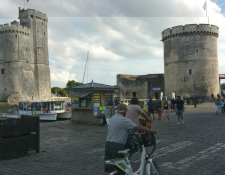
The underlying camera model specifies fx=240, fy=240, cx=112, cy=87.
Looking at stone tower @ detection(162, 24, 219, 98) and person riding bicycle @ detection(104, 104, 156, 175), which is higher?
stone tower @ detection(162, 24, 219, 98)

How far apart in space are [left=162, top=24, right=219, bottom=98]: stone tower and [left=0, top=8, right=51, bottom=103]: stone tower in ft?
113

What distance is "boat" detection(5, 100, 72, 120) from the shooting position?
78.9 ft

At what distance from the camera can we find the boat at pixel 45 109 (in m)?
24.1

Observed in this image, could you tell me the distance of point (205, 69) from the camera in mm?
46688

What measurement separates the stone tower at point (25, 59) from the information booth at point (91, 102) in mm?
47520

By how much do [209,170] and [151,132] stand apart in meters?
2.19

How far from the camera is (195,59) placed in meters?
46.8

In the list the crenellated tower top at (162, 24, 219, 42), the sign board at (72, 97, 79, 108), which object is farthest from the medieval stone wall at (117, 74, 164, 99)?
the sign board at (72, 97, 79, 108)

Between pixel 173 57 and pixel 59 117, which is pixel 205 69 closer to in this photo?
pixel 173 57

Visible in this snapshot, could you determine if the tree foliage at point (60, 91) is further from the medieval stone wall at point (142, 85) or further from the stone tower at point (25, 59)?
the medieval stone wall at point (142, 85)

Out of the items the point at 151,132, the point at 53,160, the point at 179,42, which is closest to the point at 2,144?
the point at 53,160

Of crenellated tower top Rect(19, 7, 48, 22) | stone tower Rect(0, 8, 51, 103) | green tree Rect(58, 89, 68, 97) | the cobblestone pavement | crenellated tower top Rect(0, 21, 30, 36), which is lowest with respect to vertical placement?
the cobblestone pavement

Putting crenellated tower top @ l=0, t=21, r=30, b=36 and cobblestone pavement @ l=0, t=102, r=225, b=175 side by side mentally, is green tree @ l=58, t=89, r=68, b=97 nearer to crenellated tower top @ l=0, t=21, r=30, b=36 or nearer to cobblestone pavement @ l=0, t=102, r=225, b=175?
crenellated tower top @ l=0, t=21, r=30, b=36

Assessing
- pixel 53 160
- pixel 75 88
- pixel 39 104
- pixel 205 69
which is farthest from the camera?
pixel 205 69
